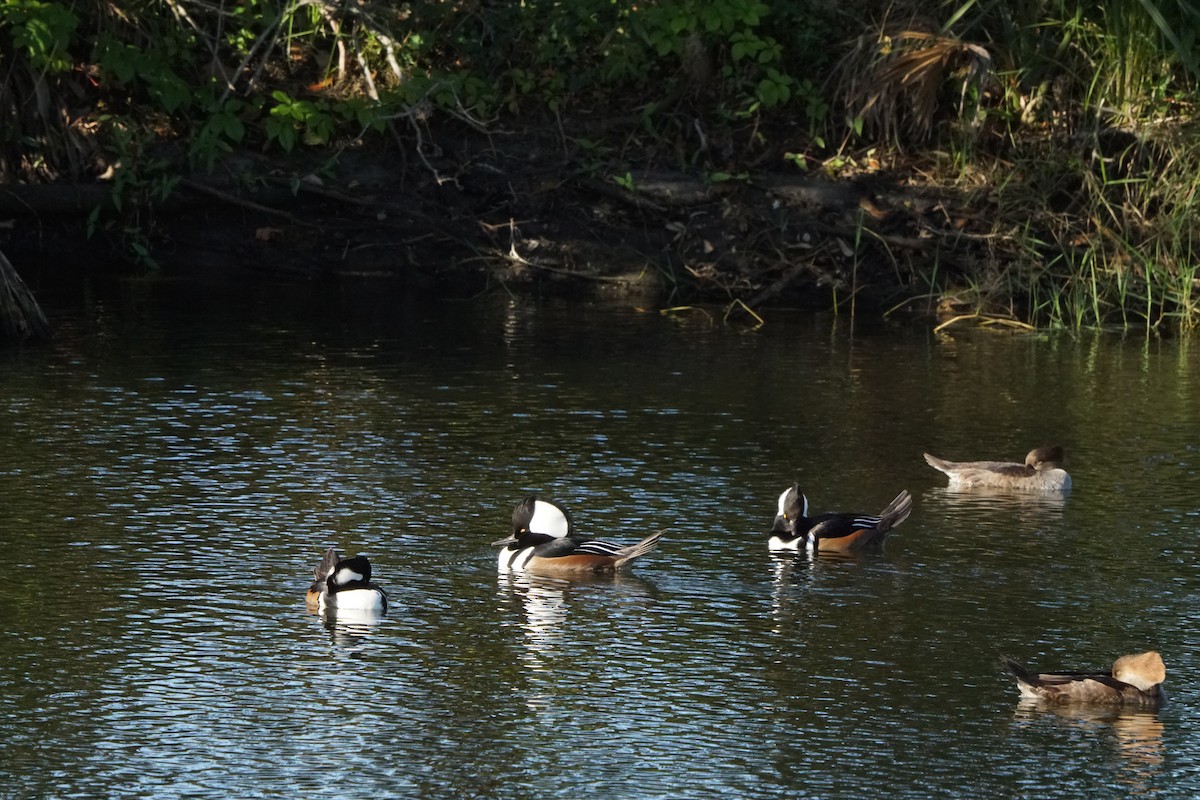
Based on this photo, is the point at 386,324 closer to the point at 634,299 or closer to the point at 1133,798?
the point at 634,299

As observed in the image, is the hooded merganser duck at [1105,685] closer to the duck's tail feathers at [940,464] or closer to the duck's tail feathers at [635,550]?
the duck's tail feathers at [635,550]

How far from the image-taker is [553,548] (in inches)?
345

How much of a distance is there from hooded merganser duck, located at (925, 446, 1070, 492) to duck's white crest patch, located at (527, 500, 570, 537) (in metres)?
2.84

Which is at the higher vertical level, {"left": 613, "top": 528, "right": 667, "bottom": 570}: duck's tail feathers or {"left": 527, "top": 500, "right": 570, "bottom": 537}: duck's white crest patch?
{"left": 527, "top": 500, "right": 570, "bottom": 537}: duck's white crest patch

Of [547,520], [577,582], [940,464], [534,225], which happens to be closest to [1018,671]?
[577,582]

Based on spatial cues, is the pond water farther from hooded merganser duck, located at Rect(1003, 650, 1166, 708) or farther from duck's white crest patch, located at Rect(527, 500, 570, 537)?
duck's white crest patch, located at Rect(527, 500, 570, 537)

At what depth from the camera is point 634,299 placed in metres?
17.5

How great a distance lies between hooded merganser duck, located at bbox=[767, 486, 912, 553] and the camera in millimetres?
9141

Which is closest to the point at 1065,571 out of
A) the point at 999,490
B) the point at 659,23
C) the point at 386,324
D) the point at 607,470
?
the point at 999,490

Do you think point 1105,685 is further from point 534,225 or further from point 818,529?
point 534,225

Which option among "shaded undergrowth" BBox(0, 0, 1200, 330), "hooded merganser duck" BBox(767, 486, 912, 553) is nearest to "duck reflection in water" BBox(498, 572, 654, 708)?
"hooded merganser duck" BBox(767, 486, 912, 553)

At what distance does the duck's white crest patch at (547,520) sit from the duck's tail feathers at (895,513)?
156 cm

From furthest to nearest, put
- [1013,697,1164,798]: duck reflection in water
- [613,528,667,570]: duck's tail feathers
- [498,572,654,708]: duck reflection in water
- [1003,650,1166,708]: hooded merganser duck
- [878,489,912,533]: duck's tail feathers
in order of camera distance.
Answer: [878,489,912,533]: duck's tail feathers
[613,528,667,570]: duck's tail feathers
[498,572,654,708]: duck reflection in water
[1003,650,1166,708]: hooded merganser duck
[1013,697,1164,798]: duck reflection in water

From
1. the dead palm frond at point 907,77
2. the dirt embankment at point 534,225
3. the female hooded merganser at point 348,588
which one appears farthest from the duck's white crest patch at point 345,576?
the dead palm frond at point 907,77
